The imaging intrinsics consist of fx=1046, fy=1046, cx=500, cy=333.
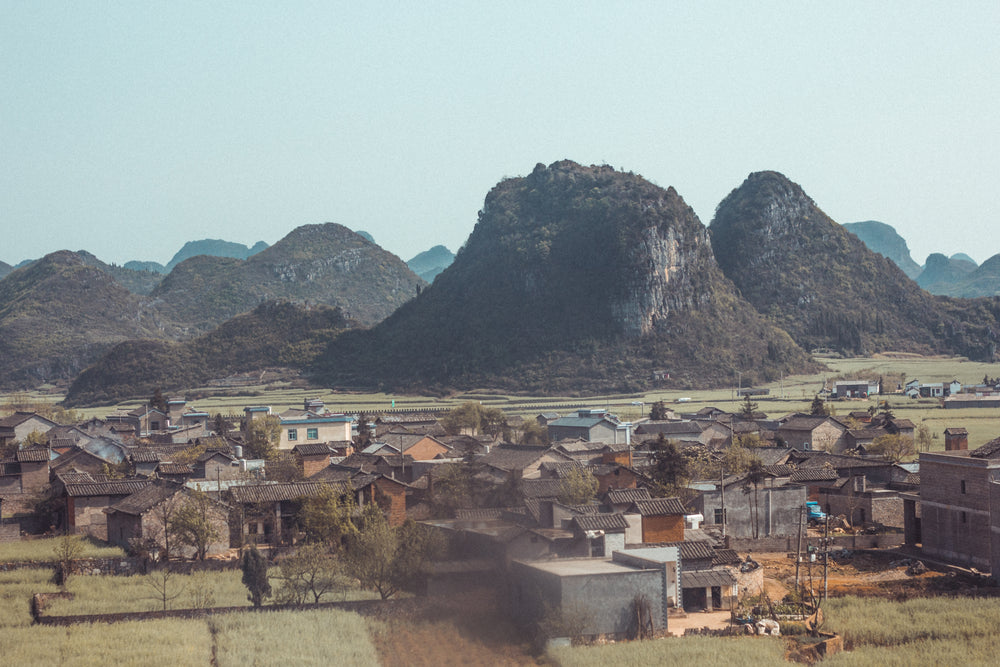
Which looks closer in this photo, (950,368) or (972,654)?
(972,654)

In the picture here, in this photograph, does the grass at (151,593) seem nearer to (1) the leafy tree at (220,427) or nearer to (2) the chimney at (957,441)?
(2) the chimney at (957,441)

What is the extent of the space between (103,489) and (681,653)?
27246mm

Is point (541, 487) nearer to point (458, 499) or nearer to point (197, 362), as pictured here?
point (458, 499)

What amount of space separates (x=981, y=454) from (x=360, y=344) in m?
123

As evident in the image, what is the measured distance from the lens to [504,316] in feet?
485

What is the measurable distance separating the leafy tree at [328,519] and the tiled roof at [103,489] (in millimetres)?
8123

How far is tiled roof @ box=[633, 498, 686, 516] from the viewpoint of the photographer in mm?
33344

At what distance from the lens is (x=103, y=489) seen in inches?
1681

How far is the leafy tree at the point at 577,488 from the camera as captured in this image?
39219mm

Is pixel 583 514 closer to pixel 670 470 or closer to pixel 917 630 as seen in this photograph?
pixel 917 630

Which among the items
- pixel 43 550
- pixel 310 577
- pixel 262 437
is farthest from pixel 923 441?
pixel 43 550

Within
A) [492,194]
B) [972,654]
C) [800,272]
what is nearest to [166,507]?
[972,654]

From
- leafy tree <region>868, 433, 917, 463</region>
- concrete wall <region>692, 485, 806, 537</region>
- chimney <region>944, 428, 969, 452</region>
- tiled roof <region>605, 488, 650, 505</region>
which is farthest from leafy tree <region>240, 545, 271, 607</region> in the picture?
chimney <region>944, 428, 969, 452</region>

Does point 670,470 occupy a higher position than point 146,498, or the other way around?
point 670,470
